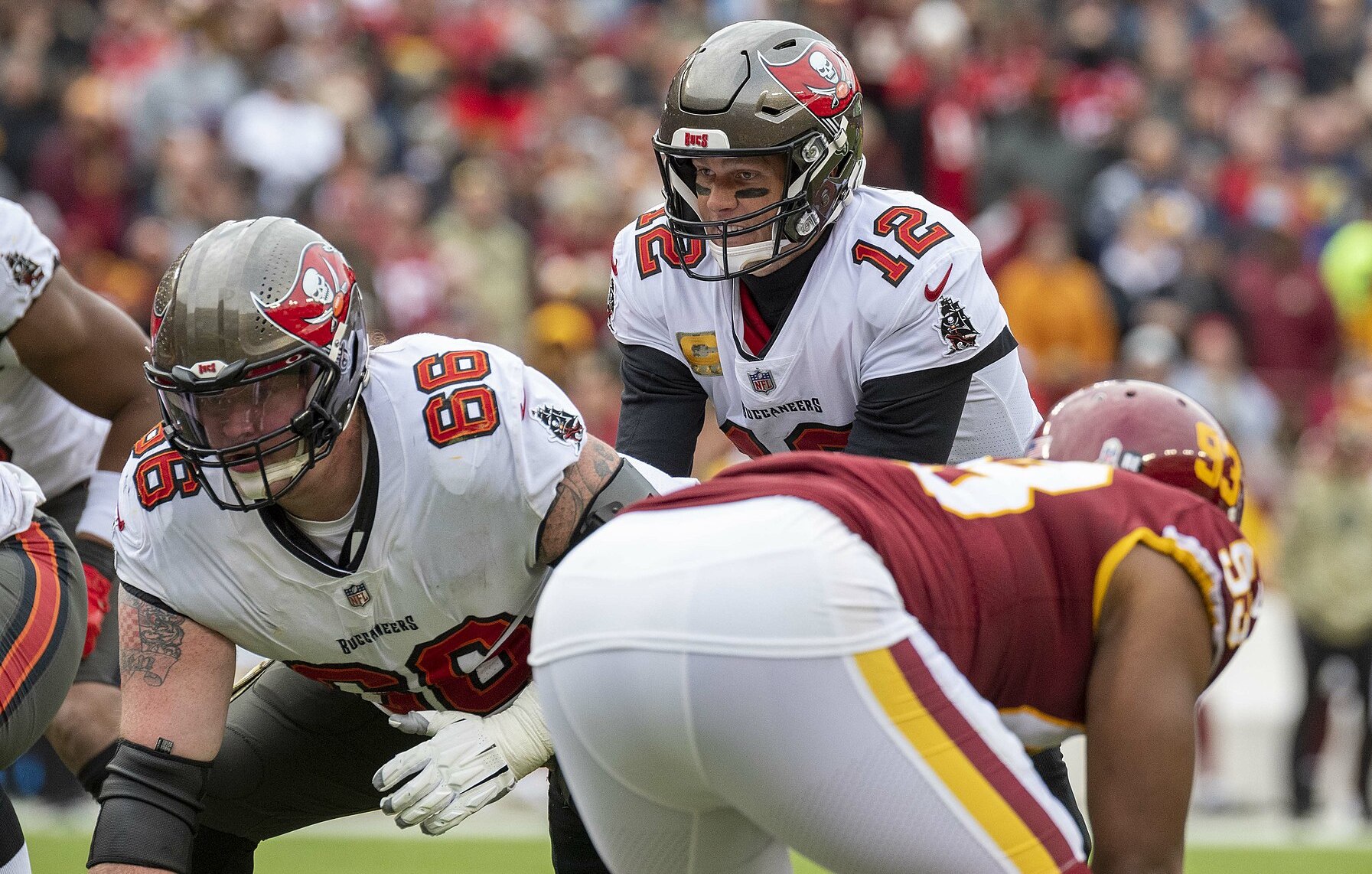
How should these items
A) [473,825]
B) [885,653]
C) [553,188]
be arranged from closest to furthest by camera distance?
1. [885,653]
2. [473,825]
3. [553,188]

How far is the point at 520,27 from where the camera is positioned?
1205cm

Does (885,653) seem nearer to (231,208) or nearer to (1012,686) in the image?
(1012,686)

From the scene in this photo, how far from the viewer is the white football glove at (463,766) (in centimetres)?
338

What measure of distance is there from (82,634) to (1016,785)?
226 cm

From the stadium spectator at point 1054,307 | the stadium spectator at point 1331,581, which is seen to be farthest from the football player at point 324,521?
the stadium spectator at point 1054,307

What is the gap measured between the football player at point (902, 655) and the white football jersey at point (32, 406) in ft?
7.28

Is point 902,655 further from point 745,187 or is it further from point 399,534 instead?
point 745,187

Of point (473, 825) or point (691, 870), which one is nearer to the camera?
point (691, 870)

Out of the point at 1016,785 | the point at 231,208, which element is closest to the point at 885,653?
Answer: the point at 1016,785

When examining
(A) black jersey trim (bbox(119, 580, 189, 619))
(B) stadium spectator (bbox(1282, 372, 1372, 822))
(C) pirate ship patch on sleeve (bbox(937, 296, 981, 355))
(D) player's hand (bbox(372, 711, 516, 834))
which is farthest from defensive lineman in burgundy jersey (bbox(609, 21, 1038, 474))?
(B) stadium spectator (bbox(1282, 372, 1372, 822))

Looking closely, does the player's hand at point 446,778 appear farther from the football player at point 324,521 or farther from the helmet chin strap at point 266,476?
the helmet chin strap at point 266,476

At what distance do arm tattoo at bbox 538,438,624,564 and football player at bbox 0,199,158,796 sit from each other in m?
1.51

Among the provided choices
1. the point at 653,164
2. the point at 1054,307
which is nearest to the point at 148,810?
the point at 1054,307

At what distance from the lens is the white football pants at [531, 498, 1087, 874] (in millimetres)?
2586
